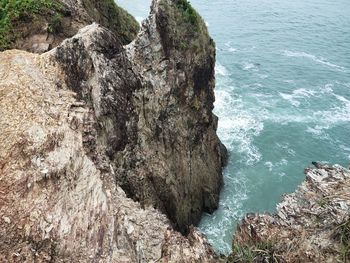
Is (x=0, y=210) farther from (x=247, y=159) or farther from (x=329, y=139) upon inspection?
(x=329, y=139)

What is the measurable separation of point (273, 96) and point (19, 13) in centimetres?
3789

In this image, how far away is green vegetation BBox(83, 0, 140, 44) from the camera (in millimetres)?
32963

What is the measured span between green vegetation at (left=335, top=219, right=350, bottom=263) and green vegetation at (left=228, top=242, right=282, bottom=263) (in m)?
2.24

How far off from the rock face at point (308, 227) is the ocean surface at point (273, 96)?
15811mm

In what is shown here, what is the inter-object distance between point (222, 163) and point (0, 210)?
2956 centimetres

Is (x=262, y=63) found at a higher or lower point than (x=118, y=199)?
lower

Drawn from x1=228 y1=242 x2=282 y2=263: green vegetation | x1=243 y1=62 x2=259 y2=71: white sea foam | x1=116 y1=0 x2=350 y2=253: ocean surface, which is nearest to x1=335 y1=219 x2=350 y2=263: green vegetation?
x1=228 y1=242 x2=282 y2=263: green vegetation

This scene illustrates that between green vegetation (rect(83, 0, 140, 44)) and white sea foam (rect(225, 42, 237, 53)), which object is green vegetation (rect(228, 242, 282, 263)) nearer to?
green vegetation (rect(83, 0, 140, 44))

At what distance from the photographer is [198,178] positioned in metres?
33.8

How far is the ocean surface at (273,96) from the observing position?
4012 cm

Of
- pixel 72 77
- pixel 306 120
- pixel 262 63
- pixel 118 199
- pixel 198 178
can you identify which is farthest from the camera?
pixel 262 63

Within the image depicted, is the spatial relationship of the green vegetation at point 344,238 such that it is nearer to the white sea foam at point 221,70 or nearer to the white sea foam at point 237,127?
the white sea foam at point 237,127

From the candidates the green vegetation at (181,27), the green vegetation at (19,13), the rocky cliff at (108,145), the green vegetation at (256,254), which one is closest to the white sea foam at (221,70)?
the rocky cliff at (108,145)

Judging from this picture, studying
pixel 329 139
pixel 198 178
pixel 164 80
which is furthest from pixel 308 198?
pixel 329 139
